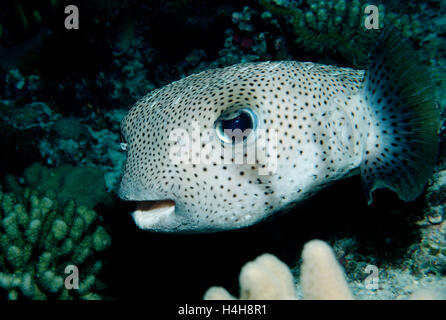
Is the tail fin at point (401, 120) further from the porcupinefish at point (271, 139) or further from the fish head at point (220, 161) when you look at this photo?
the fish head at point (220, 161)

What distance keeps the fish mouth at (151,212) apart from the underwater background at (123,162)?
0.58 ft

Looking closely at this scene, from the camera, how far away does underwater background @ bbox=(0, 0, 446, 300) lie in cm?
297

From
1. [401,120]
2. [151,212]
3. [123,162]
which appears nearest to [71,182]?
[123,162]

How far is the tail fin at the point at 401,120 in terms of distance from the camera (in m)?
2.34

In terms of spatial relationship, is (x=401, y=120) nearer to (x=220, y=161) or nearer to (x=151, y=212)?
(x=220, y=161)

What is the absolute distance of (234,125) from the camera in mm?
2117

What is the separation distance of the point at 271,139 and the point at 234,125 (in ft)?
0.96

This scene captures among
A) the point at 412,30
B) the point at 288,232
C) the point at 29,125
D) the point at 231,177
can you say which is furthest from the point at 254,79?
the point at 29,125

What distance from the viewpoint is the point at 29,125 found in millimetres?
6457

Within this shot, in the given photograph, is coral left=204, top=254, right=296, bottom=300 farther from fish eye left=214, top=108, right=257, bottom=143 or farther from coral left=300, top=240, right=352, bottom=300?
fish eye left=214, top=108, right=257, bottom=143

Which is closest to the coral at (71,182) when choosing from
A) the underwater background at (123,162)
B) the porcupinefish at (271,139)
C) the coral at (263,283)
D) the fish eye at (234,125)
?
the underwater background at (123,162)

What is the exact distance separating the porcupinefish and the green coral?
1817mm

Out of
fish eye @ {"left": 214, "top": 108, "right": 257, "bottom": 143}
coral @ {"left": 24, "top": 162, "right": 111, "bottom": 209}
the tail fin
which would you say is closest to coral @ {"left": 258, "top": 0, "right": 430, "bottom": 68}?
the tail fin

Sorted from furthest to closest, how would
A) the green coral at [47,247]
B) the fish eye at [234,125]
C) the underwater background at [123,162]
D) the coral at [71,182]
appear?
1. the coral at [71,182]
2. the green coral at [47,247]
3. the underwater background at [123,162]
4. the fish eye at [234,125]
